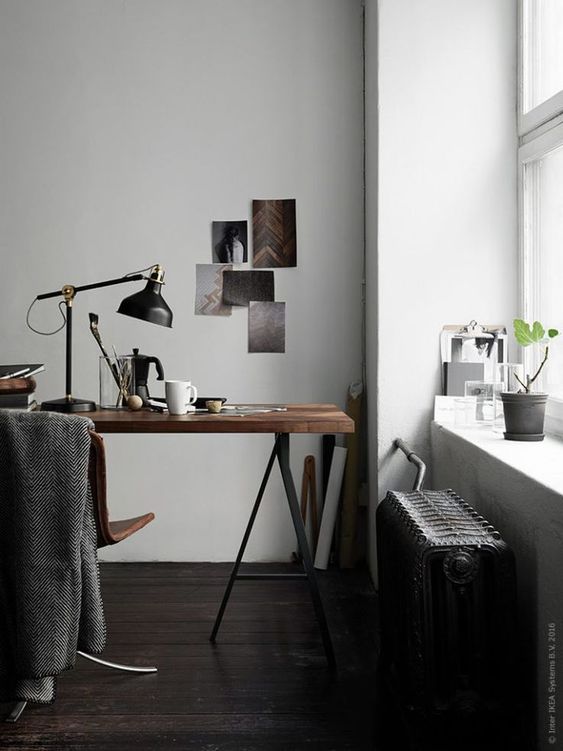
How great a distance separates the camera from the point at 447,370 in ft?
10.3

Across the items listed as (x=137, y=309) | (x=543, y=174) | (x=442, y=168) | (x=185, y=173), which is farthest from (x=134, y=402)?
(x=543, y=174)

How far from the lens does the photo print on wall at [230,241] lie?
372 cm

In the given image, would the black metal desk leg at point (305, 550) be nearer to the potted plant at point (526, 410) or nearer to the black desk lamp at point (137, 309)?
the black desk lamp at point (137, 309)

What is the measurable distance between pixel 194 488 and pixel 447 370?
1.42 meters

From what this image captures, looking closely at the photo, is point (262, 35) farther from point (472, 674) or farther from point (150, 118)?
point (472, 674)

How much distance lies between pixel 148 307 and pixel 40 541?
98 cm

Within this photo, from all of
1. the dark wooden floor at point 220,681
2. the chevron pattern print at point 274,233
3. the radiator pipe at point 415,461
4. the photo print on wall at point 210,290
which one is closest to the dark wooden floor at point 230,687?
Result: the dark wooden floor at point 220,681

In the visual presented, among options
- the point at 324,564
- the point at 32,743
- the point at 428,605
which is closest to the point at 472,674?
the point at 428,605

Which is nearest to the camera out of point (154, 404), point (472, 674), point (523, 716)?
point (472, 674)

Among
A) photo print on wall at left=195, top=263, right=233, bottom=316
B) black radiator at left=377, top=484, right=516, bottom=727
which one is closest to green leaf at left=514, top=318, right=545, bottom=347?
black radiator at left=377, top=484, right=516, bottom=727

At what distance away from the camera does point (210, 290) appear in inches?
147

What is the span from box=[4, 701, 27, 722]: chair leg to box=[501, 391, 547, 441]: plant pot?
174 cm

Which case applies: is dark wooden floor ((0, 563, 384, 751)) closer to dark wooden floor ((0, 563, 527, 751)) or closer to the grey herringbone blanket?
dark wooden floor ((0, 563, 527, 751))

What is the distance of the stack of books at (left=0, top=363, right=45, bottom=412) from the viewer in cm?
262
